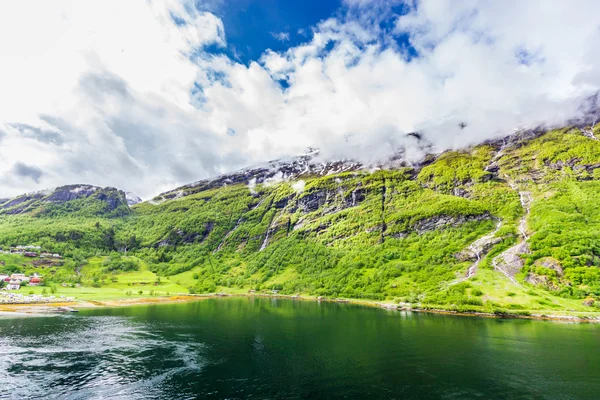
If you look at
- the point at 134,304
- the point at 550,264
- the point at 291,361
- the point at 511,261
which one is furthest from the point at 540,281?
the point at 134,304

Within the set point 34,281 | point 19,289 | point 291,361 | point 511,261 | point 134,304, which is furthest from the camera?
point 34,281

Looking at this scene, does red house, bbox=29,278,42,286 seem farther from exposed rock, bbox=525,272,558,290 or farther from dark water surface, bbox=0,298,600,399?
exposed rock, bbox=525,272,558,290

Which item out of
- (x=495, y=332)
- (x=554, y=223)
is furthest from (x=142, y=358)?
(x=554, y=223)

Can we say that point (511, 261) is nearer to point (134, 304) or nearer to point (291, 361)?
point (291, 361)

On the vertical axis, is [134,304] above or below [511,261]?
below

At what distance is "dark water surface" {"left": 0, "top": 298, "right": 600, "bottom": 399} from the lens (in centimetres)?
4038

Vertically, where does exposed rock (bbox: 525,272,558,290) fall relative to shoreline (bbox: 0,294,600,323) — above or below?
above

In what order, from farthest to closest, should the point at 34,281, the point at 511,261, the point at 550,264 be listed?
1. the point at 34,281
2. the point at 511,261
3. the point at 550,264

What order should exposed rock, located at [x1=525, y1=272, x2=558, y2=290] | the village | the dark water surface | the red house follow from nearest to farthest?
the dark water surface → the village → exposed rock, located at [x1=525, y1=272, x2=558, y2=290] → the red house

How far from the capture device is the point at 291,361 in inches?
2119

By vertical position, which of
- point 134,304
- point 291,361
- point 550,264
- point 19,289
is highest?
point 550,264

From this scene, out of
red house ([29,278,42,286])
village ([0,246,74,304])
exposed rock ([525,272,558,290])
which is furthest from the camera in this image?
red house ([29,278,42,286])

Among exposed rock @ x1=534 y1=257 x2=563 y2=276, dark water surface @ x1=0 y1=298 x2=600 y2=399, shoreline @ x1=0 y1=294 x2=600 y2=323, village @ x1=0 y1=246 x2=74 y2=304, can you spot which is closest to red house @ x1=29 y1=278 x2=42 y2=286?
village @ x1=0 y1=246 x2=74 y2=304

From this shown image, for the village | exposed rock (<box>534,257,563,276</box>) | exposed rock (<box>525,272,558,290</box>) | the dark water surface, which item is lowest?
the dark water surface
